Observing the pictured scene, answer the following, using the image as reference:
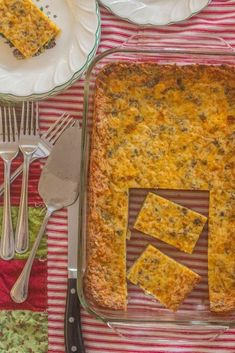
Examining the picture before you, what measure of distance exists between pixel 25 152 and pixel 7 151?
44mm

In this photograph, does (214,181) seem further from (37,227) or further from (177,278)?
(37,227)

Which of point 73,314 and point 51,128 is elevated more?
point 51,128

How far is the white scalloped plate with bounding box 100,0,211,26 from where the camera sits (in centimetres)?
172

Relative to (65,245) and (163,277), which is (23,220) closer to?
(65,245)

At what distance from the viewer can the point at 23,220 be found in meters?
1.74

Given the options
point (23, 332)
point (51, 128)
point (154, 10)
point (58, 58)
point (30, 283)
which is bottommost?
point (23, 332)

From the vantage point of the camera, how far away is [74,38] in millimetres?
1739

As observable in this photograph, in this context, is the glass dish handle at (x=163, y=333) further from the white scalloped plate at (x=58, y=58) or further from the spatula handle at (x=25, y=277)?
the white scalloped plate at (x=58, y=58)

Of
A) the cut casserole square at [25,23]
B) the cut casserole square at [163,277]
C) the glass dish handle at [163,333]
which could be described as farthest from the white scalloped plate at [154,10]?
the glass dish handle at [163,333]

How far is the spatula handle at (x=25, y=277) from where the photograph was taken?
5.66ft

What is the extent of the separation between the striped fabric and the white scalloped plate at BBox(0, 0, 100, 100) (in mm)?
44

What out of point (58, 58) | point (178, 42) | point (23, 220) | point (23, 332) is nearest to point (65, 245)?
point (23, 220)

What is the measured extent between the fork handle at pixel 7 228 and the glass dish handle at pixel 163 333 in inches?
11.4

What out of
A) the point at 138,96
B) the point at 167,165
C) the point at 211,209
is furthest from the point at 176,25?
the point at 211,209
